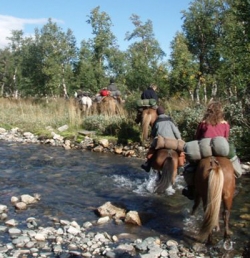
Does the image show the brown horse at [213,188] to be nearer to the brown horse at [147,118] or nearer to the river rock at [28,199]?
the river rock at [28,199]

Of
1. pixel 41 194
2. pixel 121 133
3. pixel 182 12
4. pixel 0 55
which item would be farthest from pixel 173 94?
pixel 0 55

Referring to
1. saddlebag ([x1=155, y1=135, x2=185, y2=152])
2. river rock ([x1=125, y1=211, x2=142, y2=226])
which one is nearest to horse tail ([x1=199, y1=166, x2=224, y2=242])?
river rock ([x1=125, y1=211, x2=142, y2=226])

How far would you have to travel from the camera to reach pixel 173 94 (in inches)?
737

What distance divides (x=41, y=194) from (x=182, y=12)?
16.9 metres

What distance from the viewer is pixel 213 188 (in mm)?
5598

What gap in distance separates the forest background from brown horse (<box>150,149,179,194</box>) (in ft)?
14.6

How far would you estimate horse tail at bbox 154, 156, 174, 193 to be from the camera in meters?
7.90

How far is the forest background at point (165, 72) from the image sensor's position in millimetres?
13172

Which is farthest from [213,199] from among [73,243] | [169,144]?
[169,144]

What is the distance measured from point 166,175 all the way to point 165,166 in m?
0.20

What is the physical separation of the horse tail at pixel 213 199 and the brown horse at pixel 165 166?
2.26m

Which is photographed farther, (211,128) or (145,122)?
(145,122)

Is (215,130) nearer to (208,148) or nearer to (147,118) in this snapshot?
(208,148)

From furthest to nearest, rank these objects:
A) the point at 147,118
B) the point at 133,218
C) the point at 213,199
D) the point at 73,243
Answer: the point at 147,118, the point at 133,218, the point at 73,243, the point at 213,199
